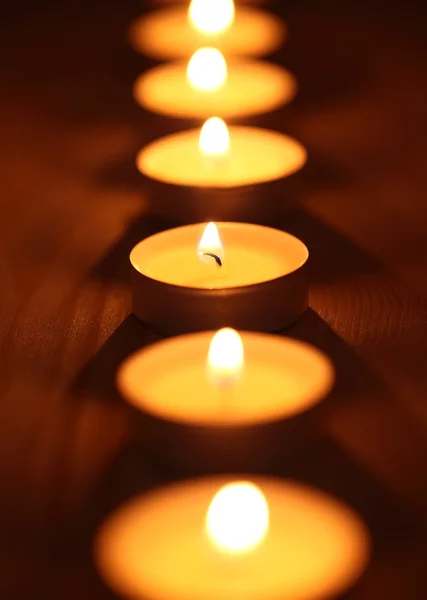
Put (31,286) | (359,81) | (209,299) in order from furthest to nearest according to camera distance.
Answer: (359,81), (31,286), (209,299)

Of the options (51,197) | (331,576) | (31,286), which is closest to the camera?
(331,576)

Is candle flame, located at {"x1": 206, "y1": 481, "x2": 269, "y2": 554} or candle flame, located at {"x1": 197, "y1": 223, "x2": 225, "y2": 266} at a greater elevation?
candle flame, located at {"x1": 206, "y1": 481, "x2": 269, "y2": 554}

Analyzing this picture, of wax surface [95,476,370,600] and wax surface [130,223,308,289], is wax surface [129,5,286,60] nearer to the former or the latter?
wax surface [130,223,308,289]

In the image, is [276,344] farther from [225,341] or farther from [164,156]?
[164,156]

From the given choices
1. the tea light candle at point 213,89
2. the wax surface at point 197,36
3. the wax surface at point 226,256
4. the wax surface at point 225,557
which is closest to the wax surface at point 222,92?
the tea light candle at point 213,89

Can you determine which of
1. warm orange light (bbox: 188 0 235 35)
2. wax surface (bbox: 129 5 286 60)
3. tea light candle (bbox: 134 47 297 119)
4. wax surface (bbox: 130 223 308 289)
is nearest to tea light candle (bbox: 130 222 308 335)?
wax surface (bbox: 130 223 308 289)

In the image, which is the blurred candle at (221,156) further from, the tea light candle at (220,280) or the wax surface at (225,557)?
the wax surface at (225,557)

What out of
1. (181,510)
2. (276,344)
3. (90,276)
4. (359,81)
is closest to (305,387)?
(276,344)
